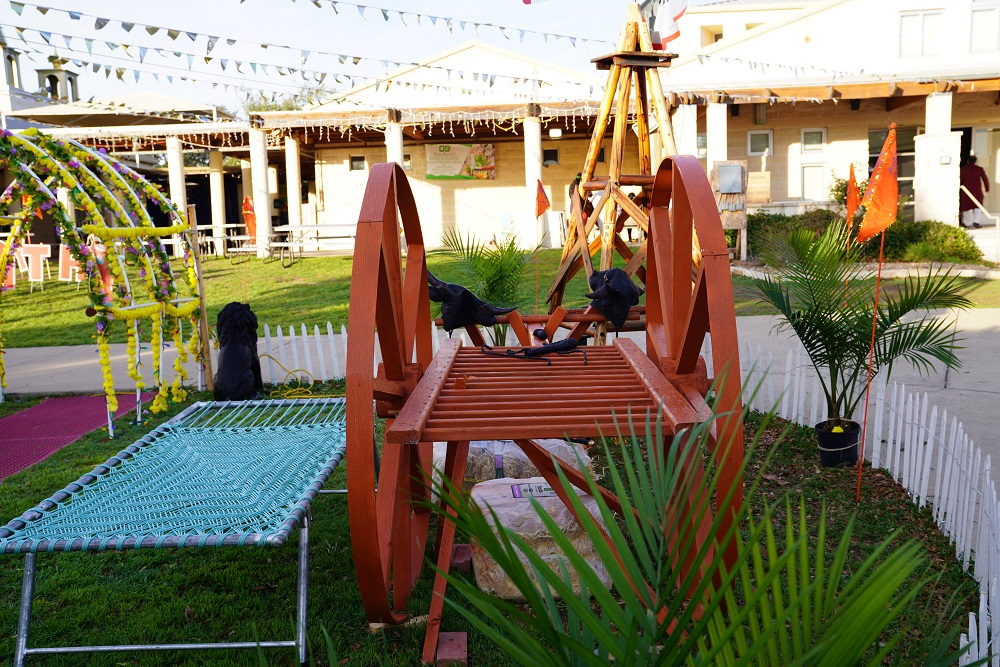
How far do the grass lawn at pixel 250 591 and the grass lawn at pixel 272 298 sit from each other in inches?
195

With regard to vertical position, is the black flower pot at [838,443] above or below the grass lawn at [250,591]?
above

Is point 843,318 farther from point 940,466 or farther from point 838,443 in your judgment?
point 940,466

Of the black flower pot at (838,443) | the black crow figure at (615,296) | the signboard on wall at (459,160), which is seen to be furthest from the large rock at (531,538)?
the signboard on wall at (459,160)

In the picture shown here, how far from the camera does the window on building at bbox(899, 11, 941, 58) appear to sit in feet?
60.9

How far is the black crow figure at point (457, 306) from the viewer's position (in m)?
4.21

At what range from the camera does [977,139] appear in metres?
19.6

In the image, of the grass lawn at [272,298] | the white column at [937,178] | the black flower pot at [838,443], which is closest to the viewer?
the black flower pot at [838,443]

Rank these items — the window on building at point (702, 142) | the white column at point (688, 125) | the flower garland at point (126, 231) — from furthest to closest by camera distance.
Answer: the window on building at point (702, 142)
the white column at point (688, 125)
the flower garland at point (126, 231)

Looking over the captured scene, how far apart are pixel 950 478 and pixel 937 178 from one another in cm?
1371

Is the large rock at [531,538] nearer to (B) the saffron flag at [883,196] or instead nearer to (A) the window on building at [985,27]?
(B) the saffron flag at [883,196]

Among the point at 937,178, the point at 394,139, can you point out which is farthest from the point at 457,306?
the point at 394,139

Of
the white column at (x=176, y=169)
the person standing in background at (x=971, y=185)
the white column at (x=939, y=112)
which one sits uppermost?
the white column at (x=939, y=112)

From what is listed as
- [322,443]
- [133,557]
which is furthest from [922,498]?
[133,557]

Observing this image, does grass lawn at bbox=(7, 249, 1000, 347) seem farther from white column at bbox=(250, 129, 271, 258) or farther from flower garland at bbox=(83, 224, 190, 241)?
flower garland at bbox=(83, 224, 190, 241)
